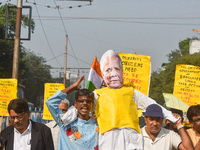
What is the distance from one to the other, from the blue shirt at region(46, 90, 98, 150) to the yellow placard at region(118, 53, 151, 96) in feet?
13.9

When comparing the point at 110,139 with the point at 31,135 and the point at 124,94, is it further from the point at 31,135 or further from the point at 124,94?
the point at 31,135

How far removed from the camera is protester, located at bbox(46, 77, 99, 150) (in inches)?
221

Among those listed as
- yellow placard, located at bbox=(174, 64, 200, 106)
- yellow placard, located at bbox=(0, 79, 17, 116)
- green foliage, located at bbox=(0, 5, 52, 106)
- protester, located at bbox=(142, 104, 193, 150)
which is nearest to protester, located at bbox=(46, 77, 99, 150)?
protester, located at bbox=(142, 104, 193, 150)

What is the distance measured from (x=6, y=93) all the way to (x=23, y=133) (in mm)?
Result: 7185

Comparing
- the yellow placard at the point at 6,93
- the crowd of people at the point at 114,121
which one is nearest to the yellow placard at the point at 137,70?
the yellow placard at the point at 6,93

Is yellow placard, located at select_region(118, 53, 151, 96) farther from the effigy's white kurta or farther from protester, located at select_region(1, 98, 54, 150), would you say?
protester, located at select_region(1, 98, 54, 150)

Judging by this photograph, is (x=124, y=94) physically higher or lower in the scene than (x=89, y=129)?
higher

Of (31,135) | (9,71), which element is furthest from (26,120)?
(9,71)

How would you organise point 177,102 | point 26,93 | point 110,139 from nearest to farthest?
point 110,139, point 177,102, point 26,93

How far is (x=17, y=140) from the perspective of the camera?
490 centimetres

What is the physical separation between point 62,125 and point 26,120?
3.00 ft

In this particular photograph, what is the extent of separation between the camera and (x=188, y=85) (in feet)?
36.5

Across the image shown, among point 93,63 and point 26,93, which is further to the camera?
point 26,93

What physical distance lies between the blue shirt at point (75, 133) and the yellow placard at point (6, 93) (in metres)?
6.45
